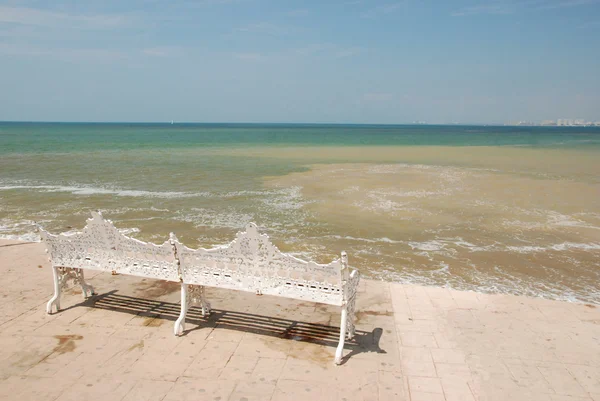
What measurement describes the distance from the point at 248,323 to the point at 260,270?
1.22 metres

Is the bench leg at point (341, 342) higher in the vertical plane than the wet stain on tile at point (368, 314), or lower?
higher

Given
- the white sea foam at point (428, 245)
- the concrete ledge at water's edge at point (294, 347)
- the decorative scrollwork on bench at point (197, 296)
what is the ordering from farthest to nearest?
the white sea foam at point (428, 245)
the decorative scrollwork on bench at point (197, 296)
the concrete ledge at water's edge at point (294, 347)

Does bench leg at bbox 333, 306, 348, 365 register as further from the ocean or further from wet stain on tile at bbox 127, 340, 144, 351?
the ocean

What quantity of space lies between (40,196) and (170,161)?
58.4 feet

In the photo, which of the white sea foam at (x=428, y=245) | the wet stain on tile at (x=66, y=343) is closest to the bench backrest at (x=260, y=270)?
the wet stain on tile at (x=66, y=343)

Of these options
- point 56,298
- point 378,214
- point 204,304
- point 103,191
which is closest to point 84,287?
point 56,298

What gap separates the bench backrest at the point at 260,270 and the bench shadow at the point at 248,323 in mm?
778

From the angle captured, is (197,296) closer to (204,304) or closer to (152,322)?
(204,304)

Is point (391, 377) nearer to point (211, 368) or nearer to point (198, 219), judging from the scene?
point (211, 368)

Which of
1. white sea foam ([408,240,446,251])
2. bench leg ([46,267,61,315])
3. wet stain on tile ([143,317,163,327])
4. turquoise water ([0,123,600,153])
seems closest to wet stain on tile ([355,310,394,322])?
wet stain on tile ([143,317,163,327])

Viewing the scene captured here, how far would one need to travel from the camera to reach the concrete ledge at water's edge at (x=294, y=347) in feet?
17.0

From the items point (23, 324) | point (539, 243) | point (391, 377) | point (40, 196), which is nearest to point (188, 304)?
point (23, 324)

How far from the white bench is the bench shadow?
9.1 inches

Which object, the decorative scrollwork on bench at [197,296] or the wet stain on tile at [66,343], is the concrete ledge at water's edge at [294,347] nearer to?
the wet stain on tile at [66,343]
